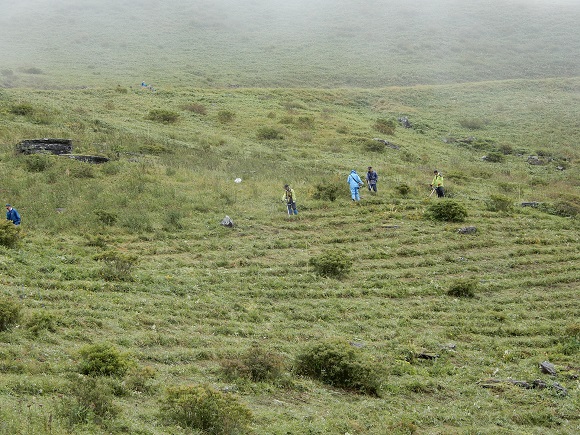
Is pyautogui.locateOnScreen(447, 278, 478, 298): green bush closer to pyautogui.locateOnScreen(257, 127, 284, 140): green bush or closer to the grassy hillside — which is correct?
the grassy hillside

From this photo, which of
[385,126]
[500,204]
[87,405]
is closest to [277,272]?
[87,405]

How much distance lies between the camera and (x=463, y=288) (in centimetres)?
1955

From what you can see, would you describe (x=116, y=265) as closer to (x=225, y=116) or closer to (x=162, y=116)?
(x=162, y=116)

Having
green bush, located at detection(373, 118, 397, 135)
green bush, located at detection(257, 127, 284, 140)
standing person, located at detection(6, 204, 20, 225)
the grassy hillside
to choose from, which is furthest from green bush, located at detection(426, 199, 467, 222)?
green bush, located at detection(373, 118, 397, 135)

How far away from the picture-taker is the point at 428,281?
20.9 metres

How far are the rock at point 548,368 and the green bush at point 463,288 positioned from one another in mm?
4968

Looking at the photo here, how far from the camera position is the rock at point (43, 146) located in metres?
30.2

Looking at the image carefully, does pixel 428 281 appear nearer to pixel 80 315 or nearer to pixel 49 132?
pixel 80 315

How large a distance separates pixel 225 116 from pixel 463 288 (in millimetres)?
34762

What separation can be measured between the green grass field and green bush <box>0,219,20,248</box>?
173 millimetres

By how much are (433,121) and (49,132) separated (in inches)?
1539

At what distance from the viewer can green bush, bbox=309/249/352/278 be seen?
2045cm

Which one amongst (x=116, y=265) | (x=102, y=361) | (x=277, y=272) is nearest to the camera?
(x=102, y=361)

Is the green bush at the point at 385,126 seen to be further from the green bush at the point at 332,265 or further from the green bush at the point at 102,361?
the green bush at the point at 102,361
